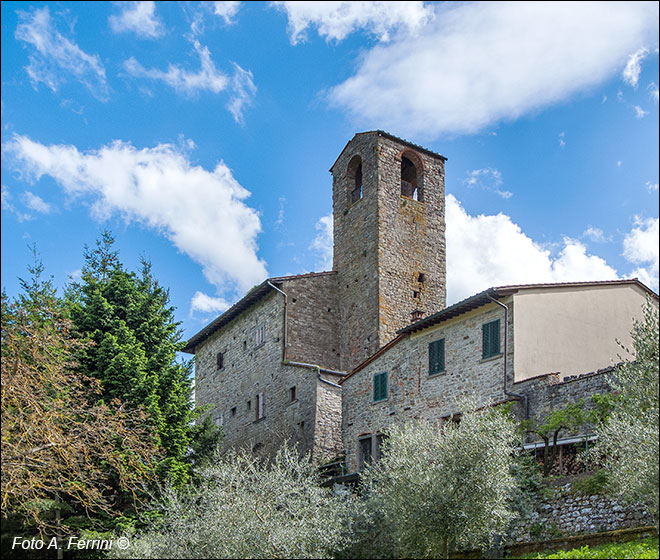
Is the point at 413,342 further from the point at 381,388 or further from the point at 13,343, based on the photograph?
the point at 13,343

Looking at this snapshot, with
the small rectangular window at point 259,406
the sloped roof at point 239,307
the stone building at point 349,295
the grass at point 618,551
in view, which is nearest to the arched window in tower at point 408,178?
the stone building at point 349,295

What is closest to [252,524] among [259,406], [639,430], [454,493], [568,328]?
[454,493]

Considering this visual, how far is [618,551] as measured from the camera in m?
11.9

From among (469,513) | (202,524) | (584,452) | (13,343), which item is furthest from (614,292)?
(13,343)

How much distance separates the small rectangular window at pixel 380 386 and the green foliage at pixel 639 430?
32.1 feet

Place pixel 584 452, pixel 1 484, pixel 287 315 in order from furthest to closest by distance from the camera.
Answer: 1. pixel 287 315
2. pixel 584 452
3. pixel 1 484

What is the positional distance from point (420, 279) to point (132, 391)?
1368 centimetres

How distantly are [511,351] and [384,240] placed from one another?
11204mm

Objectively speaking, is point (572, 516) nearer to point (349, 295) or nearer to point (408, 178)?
point (349, 295)

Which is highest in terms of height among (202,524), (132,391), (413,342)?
(413,342)

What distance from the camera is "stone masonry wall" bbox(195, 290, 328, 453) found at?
86.7 feet

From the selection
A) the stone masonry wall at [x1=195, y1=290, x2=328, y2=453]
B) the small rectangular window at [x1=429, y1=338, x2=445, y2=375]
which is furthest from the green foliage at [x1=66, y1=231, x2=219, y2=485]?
the small rectangular window at [x1=429, y1=338, x2=445, y2=375]

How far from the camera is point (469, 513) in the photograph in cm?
1445

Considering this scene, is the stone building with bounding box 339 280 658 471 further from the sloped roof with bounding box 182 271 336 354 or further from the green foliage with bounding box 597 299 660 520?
the sloped roof with bounding box 182 271 336 354
